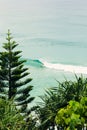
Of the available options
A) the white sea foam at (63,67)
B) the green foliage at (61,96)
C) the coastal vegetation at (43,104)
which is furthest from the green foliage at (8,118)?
the white sea foam at (63,67)

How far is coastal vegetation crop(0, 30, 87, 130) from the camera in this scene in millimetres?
29453

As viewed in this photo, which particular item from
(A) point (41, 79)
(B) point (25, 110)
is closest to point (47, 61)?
(A) point (41, 79)

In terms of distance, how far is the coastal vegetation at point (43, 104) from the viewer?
2945 centimetres

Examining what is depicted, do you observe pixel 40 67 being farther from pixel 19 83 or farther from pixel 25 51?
pixel 19 83

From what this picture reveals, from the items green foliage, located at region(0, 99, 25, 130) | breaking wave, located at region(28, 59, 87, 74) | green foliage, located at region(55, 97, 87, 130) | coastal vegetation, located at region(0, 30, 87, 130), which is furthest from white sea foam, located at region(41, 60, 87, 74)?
green foliage, located at region(55, 97, 87, 130)

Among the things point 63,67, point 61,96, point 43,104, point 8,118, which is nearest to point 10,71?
point 43,104

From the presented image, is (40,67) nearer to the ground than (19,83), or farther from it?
nearer to the ground

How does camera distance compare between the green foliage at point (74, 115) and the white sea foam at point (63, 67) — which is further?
the white sea foam at point (63, 67)

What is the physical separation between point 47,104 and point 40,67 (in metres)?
102

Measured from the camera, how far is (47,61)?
533 feet

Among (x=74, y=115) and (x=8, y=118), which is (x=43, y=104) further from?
(x=74, y=115)

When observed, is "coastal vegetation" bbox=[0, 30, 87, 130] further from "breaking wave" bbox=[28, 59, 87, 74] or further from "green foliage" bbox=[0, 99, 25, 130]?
"breaking wave" bbox=[28, 59, 87, 74]

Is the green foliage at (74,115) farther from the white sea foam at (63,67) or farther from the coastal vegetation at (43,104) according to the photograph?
the white sea foam at (63,67)

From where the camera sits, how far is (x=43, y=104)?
50.3m
